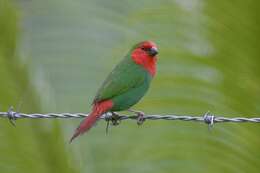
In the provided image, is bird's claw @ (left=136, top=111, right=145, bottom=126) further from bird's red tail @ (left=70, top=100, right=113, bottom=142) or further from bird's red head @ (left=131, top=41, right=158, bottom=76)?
bird's red head @ (left=131, top=41, right=158, bottom=76)

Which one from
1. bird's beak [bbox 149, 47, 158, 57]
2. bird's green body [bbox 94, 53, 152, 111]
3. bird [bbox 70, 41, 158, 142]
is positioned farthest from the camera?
bird's beak [bbox 149, 47, 158, 57]

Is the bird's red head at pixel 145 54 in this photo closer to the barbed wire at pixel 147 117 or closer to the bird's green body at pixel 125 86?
the bird's green body at pixel 125 86

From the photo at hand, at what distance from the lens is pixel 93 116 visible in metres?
6.11

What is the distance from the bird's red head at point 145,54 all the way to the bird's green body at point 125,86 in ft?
0.26

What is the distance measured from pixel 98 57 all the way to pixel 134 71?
113 centimetres

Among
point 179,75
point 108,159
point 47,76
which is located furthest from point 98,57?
point 47,76

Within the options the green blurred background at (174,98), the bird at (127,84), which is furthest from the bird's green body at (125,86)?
the green blurred background at (174,98)

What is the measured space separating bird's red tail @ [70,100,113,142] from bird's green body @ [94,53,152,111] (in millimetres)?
39

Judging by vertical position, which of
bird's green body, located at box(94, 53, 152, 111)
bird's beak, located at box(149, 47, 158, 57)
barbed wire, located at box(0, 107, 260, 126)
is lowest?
barbed wire, located at box(0, 107, 260, 126)

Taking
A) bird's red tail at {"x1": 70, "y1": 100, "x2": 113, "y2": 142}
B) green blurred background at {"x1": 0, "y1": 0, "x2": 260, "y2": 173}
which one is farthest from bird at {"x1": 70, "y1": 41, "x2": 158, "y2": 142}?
green blurred background at {"x1": 0, "y1": 0, "x2": 260, "y2": 173}

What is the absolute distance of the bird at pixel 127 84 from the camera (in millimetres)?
6305

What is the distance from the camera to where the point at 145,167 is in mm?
6941

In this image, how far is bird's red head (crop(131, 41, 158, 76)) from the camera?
22.9 feet

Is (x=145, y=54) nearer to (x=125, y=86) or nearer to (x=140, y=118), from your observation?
(x=125, y=86)
